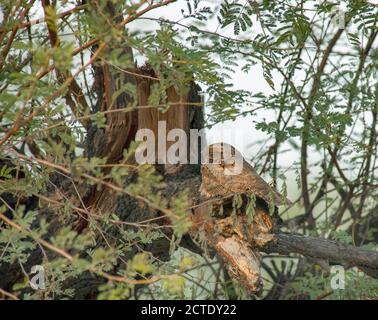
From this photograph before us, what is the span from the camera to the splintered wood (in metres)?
1.59

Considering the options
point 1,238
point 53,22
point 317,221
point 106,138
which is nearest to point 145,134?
point 106,138

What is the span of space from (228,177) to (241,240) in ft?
0.48

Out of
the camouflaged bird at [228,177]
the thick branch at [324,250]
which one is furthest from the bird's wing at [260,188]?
the thick branch at [324,250]

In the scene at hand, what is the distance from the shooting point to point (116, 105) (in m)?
1.76

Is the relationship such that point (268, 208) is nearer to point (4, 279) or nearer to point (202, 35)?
point (202, 35)

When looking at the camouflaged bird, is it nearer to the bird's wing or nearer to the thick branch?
the bird's wing

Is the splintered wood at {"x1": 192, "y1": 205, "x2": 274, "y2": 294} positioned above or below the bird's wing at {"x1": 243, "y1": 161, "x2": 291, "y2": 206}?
below

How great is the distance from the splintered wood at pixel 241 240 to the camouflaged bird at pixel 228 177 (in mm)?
51

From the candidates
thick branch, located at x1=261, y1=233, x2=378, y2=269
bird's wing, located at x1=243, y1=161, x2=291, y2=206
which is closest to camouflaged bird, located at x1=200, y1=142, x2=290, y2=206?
bird's wing, located at x1=243, y1=161, x2=291, y2=206

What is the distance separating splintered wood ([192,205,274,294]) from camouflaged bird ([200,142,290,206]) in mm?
51

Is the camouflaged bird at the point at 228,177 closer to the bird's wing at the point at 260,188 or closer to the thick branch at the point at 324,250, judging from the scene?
the bird's wing at the point at 260,188

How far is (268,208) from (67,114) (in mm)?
752

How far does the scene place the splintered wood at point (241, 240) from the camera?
1.59 m
